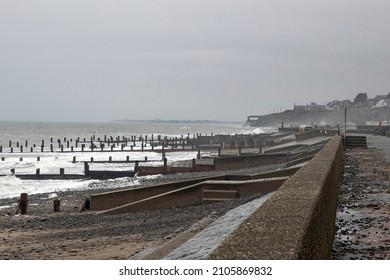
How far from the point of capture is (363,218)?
31.7 ft

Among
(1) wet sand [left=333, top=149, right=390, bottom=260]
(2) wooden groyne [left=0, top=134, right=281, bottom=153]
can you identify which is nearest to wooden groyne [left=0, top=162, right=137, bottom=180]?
(1) wet sand [left=333, top=149, right=390, bottom=260]

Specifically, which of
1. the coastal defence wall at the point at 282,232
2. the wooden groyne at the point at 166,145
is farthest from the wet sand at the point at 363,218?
the wooden groyne at the point at 166,145

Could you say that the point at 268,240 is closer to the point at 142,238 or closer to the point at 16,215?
the point at 142,238

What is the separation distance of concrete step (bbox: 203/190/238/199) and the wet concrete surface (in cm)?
281

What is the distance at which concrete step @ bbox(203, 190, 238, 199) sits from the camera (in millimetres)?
15506

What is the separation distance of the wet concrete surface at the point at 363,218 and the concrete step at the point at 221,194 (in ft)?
9.22

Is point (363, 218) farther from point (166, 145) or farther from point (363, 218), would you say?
point (166, 145)

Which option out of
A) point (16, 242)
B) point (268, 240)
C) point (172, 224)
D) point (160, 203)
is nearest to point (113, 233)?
point (172, 224)

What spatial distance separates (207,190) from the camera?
1595 cm

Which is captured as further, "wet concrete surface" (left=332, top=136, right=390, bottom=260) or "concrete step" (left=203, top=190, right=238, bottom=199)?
"concrete step" (left=203, top=190, right=238, bottom=199)

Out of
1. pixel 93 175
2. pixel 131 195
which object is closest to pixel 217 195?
pixel 131 195

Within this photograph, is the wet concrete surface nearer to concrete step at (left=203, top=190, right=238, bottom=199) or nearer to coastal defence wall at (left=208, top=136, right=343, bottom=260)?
coastal defence wall at (left=208, top=136, right=343, bottom=260)

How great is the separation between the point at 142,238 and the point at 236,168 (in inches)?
889

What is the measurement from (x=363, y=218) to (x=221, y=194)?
6362 mm
